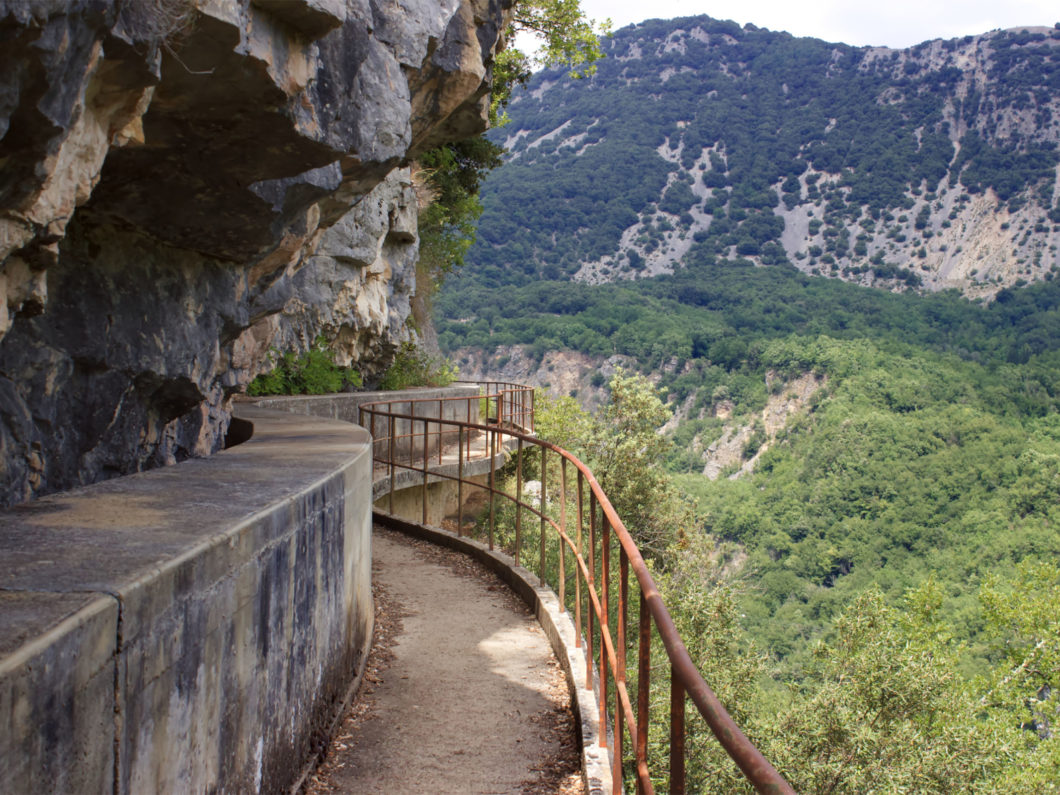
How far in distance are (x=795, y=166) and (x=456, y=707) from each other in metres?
119

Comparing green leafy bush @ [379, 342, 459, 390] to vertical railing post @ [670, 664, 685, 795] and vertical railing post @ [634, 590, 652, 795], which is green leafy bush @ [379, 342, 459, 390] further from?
vertical railing post @ [670, 664, 685, 795]

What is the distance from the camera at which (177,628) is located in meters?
2.12

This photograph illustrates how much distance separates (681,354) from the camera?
76.6 metres

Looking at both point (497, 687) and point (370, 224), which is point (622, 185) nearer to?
point (370, 224)

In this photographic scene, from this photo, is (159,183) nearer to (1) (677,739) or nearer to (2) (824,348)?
(1) (677,739)

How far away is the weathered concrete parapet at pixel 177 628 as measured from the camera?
1627mm

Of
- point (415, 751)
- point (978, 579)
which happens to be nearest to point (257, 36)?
point (415, 751)

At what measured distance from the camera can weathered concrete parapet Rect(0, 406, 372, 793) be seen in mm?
1627

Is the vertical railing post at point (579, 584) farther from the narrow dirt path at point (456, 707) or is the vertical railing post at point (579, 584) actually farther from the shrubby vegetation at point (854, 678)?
the shrubby vegetation at point (854, 678)

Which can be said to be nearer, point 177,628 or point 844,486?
point 177,628

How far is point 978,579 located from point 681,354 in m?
41.2

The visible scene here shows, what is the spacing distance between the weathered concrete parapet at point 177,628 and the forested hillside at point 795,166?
9418cm

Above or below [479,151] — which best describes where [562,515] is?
below

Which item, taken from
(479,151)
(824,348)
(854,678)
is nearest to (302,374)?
(479,151)
